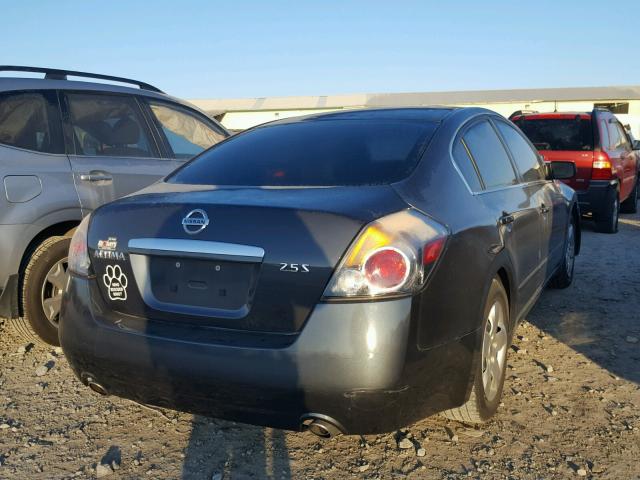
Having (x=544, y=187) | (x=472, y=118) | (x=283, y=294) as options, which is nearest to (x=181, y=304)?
(x=283, y=294)

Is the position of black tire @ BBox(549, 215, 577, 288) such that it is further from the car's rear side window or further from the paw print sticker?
the car's rear side window

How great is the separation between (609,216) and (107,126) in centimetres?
659

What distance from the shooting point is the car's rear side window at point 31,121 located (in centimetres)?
379

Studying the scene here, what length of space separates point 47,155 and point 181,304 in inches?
85.6

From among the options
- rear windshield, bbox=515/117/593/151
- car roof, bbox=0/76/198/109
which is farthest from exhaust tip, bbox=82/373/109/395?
rear windshield, bbox=515/117/593/151

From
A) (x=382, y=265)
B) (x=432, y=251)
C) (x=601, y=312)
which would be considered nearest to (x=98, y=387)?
(x=382, y=265)

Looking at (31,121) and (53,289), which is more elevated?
(31,121)

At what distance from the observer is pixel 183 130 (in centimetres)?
504

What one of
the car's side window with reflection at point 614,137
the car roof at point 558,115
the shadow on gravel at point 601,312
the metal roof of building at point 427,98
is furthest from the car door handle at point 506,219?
the metal roof of building at point 427,98

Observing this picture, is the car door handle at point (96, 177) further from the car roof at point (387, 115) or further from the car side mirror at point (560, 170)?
the car side mirror at point (560, 170)

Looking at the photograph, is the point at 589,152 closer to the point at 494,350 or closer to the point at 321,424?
the point at 494,350

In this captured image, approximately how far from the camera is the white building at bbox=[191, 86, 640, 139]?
126ft

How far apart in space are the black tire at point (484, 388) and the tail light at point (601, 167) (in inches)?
223

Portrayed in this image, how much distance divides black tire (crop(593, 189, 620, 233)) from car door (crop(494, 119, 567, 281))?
3.63 meters
